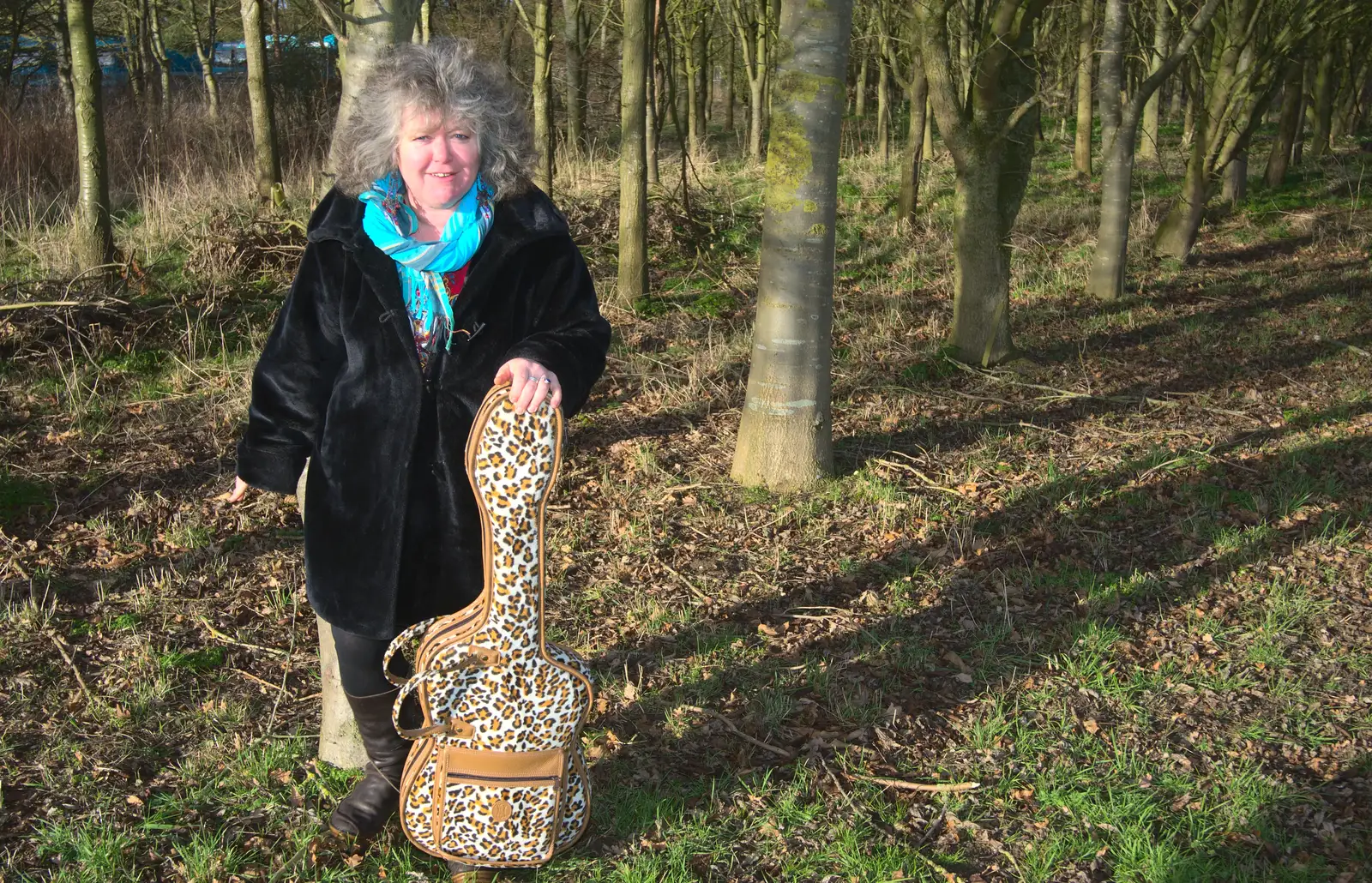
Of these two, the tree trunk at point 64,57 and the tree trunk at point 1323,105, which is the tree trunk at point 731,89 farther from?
the tree trunk at point 64,57

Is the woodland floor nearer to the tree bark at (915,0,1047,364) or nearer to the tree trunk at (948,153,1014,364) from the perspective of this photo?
the tree trunk at (948,153,1014,364)

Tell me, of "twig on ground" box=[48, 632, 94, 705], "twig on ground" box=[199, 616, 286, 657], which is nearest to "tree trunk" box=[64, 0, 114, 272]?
"twig on ground" box=[48, 632, 94, 705]

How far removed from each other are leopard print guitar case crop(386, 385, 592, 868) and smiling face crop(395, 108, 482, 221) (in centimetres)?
54

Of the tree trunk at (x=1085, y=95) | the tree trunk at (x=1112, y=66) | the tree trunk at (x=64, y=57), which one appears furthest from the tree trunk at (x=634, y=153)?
the tree trunk at (x=1085, y=95)

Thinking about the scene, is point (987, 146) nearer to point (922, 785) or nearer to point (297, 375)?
point (922, 785)

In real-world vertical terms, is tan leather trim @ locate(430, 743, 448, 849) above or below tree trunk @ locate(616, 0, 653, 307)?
below

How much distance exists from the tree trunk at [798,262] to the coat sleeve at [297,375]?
3.00m

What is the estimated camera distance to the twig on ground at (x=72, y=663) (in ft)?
12.0

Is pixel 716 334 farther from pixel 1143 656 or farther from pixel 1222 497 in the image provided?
pixel 1143 656

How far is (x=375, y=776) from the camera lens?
2.90 metres

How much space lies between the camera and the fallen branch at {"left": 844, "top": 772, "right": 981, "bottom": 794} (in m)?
3.23

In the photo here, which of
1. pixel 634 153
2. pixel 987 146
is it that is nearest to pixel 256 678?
pixel 634 153

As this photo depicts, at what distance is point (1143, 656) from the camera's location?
395 centimetres

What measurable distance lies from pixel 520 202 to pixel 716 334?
5.27 metres
